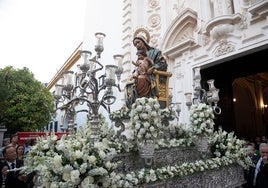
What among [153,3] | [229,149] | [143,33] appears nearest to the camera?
[229,149]

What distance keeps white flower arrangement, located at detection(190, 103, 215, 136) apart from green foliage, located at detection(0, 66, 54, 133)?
13.6m

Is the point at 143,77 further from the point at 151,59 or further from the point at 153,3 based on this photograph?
the point at 153,3

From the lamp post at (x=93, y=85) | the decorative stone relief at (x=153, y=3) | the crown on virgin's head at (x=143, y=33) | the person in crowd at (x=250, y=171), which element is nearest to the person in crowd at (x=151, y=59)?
the crown on virgin's head at (x=143, y=33)

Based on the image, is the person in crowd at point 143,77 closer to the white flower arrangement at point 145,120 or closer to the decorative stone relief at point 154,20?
the white flower arrangement at point 145,120

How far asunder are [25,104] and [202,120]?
49.3 feet

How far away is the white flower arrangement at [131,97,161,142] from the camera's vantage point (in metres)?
3.33

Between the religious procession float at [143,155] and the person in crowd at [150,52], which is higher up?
the person in crowd at [150,52]

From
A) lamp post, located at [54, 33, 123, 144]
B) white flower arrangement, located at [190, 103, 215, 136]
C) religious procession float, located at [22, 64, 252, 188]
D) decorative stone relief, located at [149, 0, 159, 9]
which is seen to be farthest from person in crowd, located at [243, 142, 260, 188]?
decorative stone relief, located at [149, 0, 159, 9]

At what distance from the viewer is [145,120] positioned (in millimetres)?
3369

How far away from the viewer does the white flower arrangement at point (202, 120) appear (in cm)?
443

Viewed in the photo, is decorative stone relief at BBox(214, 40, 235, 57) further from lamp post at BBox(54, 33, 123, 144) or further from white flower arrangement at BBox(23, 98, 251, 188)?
lamp post at BBox(54, 33, 123, 144)

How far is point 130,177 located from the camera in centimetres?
298

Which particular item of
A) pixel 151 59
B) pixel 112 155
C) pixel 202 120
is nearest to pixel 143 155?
pixel 112 155

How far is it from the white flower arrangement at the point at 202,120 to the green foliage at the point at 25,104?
44.5ft
